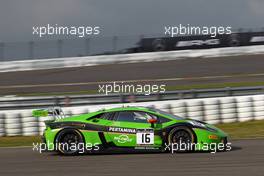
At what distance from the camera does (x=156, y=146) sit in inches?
437

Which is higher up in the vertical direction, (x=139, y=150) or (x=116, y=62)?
(x=116, y=62)

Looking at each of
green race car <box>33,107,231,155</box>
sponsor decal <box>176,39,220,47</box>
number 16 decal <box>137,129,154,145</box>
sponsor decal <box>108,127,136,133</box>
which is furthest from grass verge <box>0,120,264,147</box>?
sponsor decal <box>176,39,220,47</box>

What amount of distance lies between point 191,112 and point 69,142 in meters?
5.12

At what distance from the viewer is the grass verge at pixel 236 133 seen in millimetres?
13907

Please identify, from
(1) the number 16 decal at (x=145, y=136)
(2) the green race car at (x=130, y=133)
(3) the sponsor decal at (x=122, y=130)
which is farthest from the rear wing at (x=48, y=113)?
(1) the number 16 decal at (x=145, y=136)

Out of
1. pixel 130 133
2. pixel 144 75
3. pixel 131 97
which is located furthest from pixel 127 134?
pixel 144 75

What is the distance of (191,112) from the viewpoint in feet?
51.7

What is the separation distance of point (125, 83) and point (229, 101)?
1008 centimetres

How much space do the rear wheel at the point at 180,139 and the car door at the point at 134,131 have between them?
24 centimetres

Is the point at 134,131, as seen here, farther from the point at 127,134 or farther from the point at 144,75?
the point at 144,75

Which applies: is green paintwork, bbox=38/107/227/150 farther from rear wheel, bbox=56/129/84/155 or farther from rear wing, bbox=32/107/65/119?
rear wing, bbox=32/107/65/119

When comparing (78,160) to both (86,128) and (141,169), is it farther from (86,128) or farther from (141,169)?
(141,169)

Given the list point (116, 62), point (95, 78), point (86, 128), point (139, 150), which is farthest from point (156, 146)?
point (116, 62)

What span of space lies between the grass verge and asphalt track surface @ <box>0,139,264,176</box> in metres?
2.12
